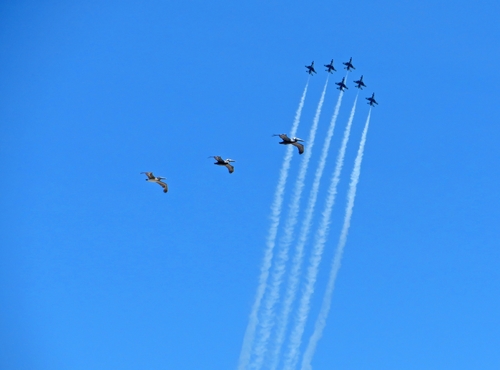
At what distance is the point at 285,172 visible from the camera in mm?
143125

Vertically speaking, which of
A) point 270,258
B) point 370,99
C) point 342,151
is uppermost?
point 370,99

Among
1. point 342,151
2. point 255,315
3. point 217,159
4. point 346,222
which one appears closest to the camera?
point 217,159

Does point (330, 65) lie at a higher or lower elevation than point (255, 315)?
higher

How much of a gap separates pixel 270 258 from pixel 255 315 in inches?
362

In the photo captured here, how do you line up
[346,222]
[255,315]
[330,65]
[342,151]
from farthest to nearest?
[330,65] < [342,151] < [346,222] < [255,315]

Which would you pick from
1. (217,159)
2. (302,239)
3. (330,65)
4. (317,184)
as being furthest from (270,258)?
(330,65)

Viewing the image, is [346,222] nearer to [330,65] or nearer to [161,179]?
[161,179]

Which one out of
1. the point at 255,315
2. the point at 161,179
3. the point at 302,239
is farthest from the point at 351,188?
the point at 161,179

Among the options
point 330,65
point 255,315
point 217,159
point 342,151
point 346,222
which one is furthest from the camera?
point 330,65

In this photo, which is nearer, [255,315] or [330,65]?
[255,315]

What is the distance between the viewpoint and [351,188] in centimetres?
14488

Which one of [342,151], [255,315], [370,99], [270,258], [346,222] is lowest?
[255,315]

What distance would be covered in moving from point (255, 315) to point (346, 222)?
68.8ft

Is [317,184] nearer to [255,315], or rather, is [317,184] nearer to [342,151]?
[342,151]
